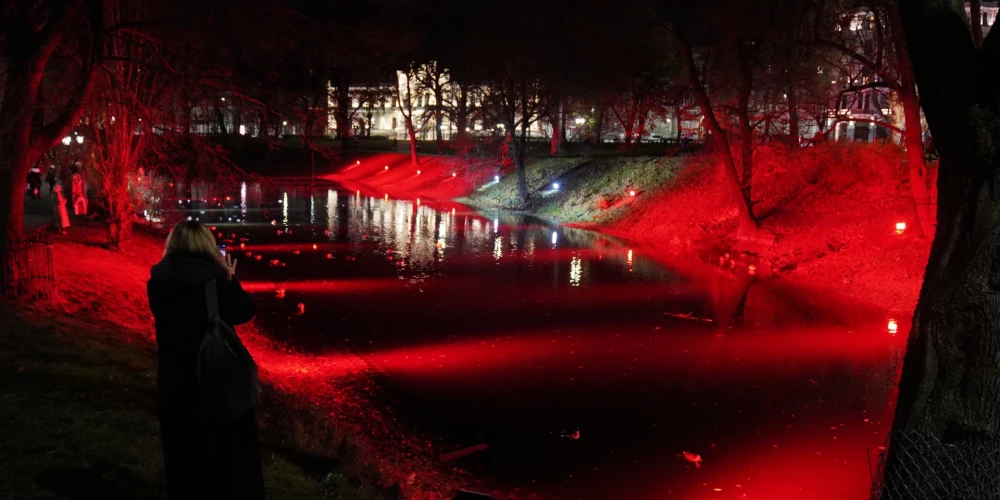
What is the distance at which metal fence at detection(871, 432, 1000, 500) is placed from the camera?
5336 mm

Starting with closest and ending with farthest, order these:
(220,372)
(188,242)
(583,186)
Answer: (220,372), (188,242), (583,186)

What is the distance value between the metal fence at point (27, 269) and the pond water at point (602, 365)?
3360 millimetres

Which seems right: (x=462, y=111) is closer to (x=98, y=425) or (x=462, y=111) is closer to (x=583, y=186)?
(x=583, y=186)

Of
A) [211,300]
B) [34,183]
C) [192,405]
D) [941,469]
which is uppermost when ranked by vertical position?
[34,183]

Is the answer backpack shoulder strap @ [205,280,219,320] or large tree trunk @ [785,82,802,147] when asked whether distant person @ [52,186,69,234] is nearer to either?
backpack shoulder strap @ [205,280,219,320]

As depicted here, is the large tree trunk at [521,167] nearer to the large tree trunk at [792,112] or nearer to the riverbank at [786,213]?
the riverbank at [786,213]

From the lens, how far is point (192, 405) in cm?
416

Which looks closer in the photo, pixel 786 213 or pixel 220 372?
pixel 220 372

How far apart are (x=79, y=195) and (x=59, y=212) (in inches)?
229

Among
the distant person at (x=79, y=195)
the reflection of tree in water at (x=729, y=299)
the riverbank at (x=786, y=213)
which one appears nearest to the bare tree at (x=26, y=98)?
the reflection of tree in water at (x=729, y=299)

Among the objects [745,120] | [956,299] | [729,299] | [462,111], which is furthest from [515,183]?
[956,299]

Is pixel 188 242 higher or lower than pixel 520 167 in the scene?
lower

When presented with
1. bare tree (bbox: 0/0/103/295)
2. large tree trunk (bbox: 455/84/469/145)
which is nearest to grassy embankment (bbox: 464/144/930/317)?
large tree trunk (bbox: 455/84/469/145)

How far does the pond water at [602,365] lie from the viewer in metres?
8.33
